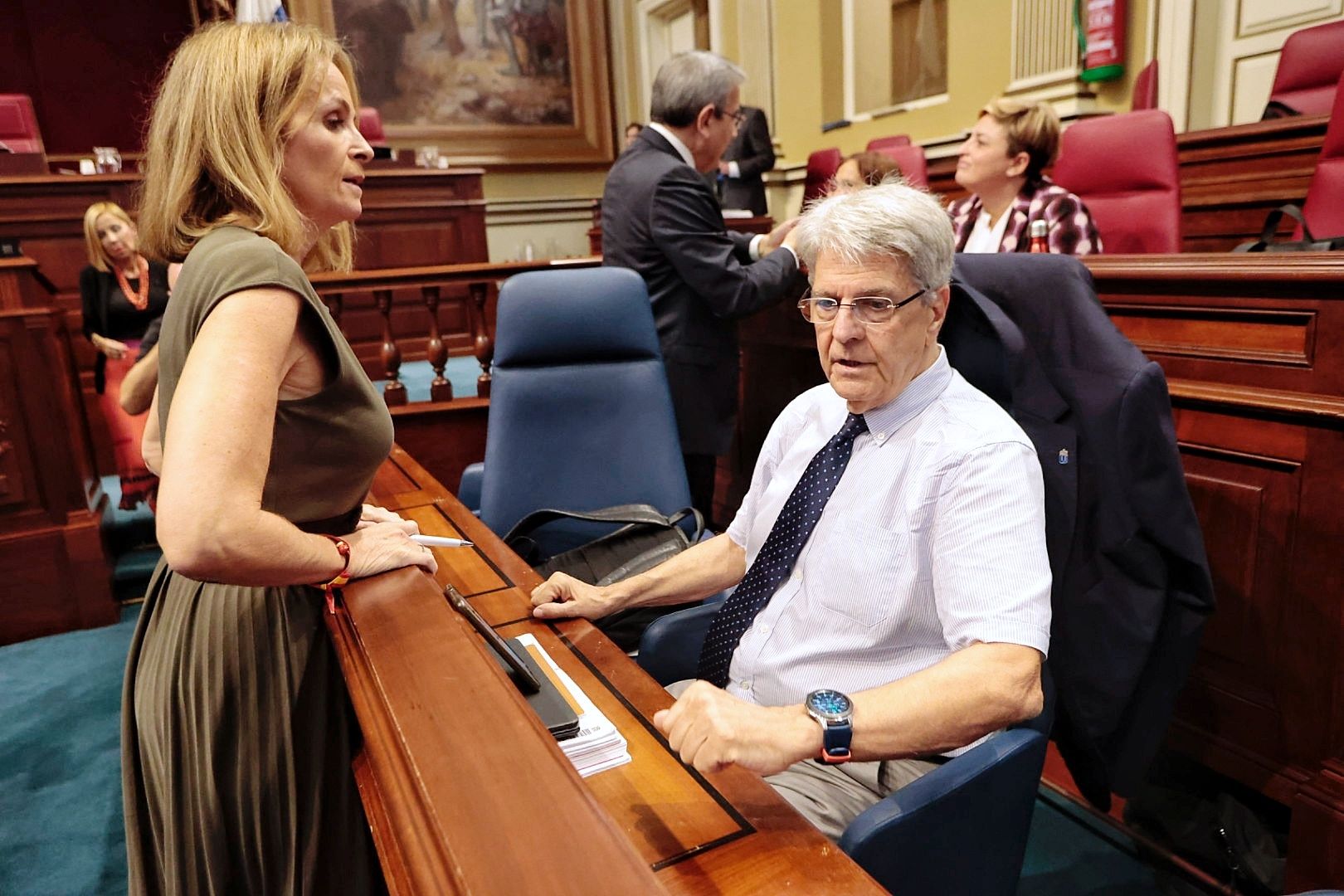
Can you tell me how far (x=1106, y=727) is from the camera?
1300 mm

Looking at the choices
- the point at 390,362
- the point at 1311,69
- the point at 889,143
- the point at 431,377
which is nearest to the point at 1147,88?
the point at 1311,69

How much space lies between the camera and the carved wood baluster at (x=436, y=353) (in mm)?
2945

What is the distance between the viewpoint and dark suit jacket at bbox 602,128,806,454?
2.21 metres

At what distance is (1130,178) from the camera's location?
117 inches

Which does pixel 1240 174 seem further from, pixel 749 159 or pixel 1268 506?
pixel 749 159

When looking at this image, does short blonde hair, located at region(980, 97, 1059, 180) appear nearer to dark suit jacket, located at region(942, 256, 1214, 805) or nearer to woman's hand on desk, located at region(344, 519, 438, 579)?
dark suit jacket, located at region(942, 256, 1214, 805)

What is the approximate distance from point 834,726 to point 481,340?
2.34 m

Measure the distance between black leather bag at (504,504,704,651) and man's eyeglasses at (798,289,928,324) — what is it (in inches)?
23.0

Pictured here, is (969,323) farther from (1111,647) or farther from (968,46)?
(968,46)

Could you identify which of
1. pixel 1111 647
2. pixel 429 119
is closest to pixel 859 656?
pixel 1111 647

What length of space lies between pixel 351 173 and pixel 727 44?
6653 mm

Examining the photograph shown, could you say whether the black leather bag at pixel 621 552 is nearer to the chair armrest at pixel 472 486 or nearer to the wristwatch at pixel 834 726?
the chair armrest at pixel 472 486

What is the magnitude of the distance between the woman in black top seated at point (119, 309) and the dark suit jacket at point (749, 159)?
3.25 meters

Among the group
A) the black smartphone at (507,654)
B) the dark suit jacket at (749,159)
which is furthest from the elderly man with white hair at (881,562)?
the dark suit jacket at (749,159)
